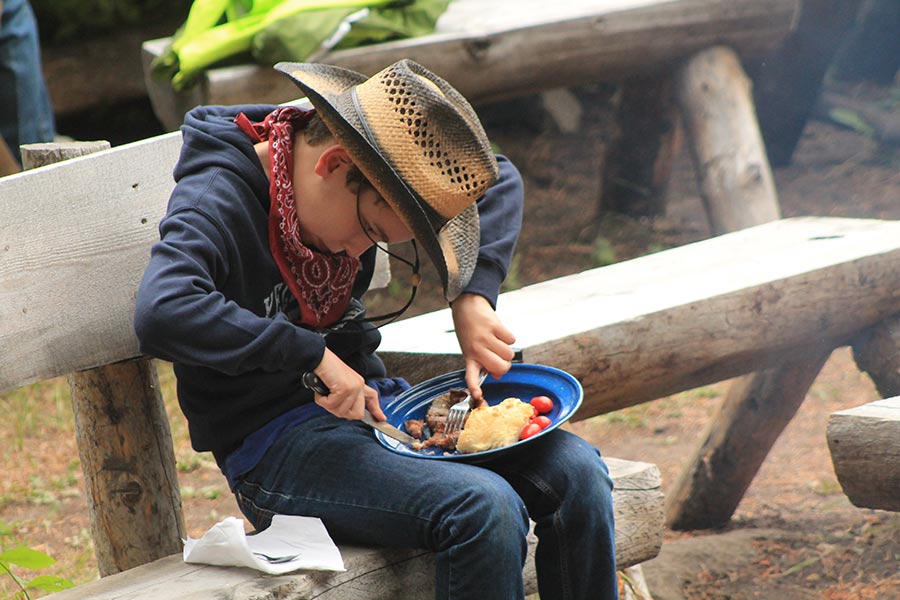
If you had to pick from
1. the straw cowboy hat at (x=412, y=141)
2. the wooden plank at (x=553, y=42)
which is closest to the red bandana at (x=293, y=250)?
the straw cowboy hat at (x=412, y=141)

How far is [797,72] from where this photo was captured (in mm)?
6812

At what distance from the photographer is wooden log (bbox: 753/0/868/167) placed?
6.65 m

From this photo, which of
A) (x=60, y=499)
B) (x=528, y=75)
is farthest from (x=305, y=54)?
(x=60, y=499)

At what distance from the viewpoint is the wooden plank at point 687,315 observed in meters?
2.67

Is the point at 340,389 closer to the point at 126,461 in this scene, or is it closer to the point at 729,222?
the point at 126,461

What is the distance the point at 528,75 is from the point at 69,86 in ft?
10.6

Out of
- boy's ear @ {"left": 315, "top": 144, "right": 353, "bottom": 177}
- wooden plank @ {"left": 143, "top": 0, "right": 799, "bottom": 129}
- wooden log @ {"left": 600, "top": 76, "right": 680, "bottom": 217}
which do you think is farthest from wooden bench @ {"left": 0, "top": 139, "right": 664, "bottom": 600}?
wooden log @ {"left": 600, "top": 76, "right": 680, "bottom": 217}

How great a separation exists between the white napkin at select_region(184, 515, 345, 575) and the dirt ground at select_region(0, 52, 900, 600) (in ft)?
4.95

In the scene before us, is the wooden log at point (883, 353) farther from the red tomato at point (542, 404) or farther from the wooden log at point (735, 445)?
the red tomato at point (542, 404)

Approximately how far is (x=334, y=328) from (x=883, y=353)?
6.15 feet

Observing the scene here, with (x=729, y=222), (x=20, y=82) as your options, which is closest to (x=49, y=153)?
(x=20, y=82)

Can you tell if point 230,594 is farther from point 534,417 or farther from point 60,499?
point 60,499

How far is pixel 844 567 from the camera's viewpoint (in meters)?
3.21

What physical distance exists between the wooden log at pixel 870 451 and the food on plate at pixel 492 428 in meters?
0.81
